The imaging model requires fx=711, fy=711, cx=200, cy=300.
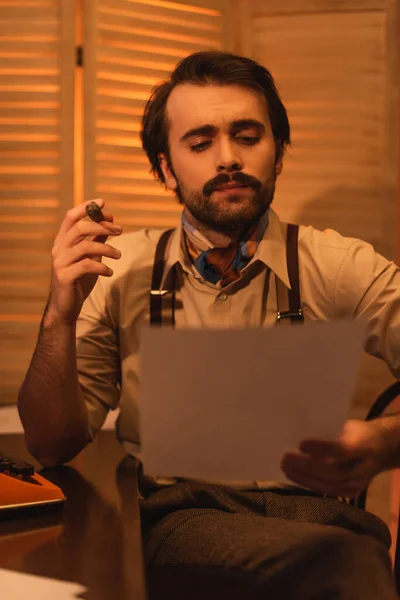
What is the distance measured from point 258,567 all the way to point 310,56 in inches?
59.9

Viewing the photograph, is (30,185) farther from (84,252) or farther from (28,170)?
(84,252)

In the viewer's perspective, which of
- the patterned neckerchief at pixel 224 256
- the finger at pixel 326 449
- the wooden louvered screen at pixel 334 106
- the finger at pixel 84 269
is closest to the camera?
the finger at pixel 326 449

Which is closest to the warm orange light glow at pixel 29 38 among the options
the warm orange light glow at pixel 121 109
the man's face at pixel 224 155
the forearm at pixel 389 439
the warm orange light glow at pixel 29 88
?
the warm orange light glow at pixel 29 88

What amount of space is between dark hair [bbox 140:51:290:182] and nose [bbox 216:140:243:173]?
161mm

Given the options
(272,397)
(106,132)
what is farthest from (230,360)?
(106,132)

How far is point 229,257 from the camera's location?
61.5 inches

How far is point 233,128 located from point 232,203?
16cm

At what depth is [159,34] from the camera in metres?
2.02

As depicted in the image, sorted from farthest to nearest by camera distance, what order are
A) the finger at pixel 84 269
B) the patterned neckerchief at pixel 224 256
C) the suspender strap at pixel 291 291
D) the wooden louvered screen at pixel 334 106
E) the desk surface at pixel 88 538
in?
the wooden louvered screen at pixel 334 106 → the patterned neckerchief at pixel 224 256 → the suspender strap at pixel 291 291 → the finger at pixel 84 269 → the desk surface at pixel 88 538

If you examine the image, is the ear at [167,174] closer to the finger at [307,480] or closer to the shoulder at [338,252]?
the shoulder at [338,252]

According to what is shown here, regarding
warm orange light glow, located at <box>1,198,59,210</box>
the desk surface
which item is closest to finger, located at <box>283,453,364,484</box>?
the desk surface

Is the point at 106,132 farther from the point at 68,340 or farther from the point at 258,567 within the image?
the point at 258,567

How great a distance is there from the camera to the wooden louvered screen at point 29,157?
6.46 feet

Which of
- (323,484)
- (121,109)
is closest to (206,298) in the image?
(323,484)
